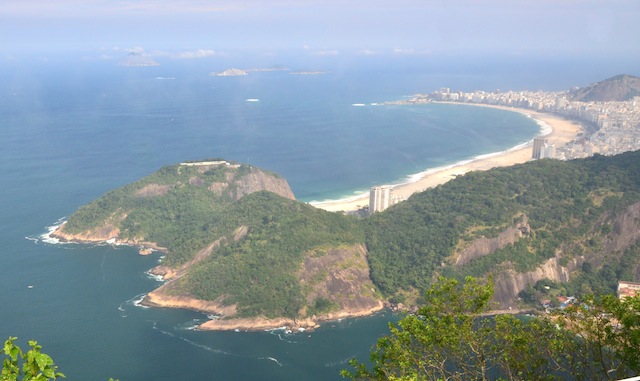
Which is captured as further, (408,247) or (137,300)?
(408,247)

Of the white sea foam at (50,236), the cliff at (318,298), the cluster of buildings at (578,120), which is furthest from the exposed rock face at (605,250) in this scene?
the white sea foam at (50,236)

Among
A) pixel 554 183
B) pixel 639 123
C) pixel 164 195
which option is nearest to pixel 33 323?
pixel 164 195

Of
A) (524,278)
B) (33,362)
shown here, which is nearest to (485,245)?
(524,278)

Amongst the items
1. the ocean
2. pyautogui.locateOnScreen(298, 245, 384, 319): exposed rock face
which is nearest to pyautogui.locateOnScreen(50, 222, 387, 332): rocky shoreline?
pyautogui.locateOnScreen(298, 245, 384, 319): exposed rock face

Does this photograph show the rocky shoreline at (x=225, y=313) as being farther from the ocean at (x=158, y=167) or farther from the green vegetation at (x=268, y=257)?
the ocean at (x=158, y=167)

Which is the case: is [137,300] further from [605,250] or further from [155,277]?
A: [605,250]
